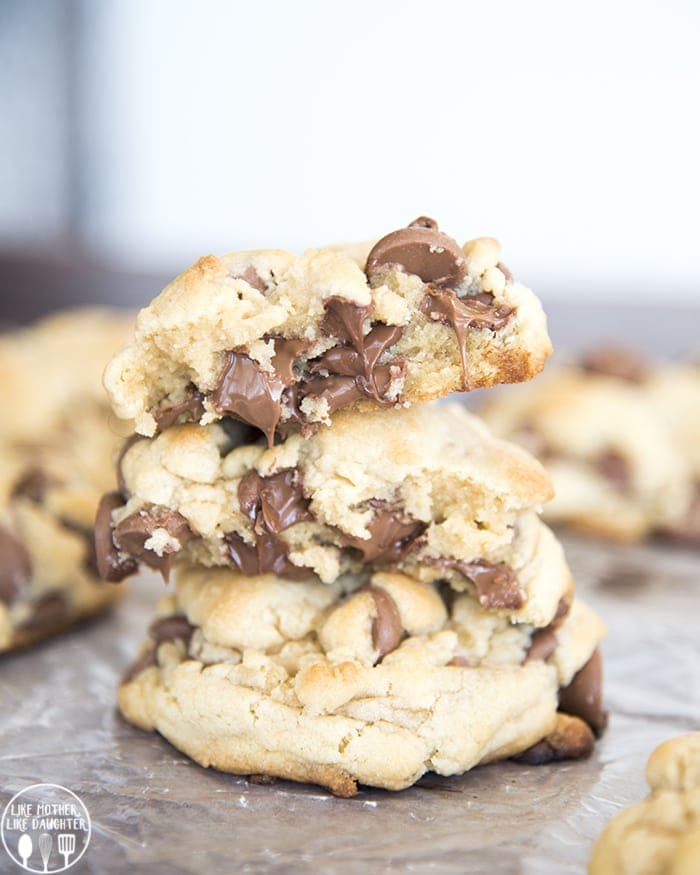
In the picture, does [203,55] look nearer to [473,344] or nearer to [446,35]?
[446,35]

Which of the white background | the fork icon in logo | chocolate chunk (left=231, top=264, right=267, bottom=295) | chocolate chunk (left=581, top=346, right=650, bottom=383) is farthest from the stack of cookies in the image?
the white background

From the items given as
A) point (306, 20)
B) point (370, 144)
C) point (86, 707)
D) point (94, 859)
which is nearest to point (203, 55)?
point (306, 20)

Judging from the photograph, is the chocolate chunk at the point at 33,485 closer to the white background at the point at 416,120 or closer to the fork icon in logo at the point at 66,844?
the fork icon in logo at the point at 66,844

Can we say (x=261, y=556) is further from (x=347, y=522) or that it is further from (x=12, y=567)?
(x=12, y=567)

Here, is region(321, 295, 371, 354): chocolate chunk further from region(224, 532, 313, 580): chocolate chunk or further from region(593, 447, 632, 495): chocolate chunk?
region(593, 447, 632, 495): chocolate chunk

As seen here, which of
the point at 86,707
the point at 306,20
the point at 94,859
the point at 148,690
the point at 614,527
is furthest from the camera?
the point at 306,20

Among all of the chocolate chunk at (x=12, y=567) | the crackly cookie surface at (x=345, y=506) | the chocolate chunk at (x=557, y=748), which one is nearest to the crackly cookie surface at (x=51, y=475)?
the chocolate chunk at (x=12, y=567)
